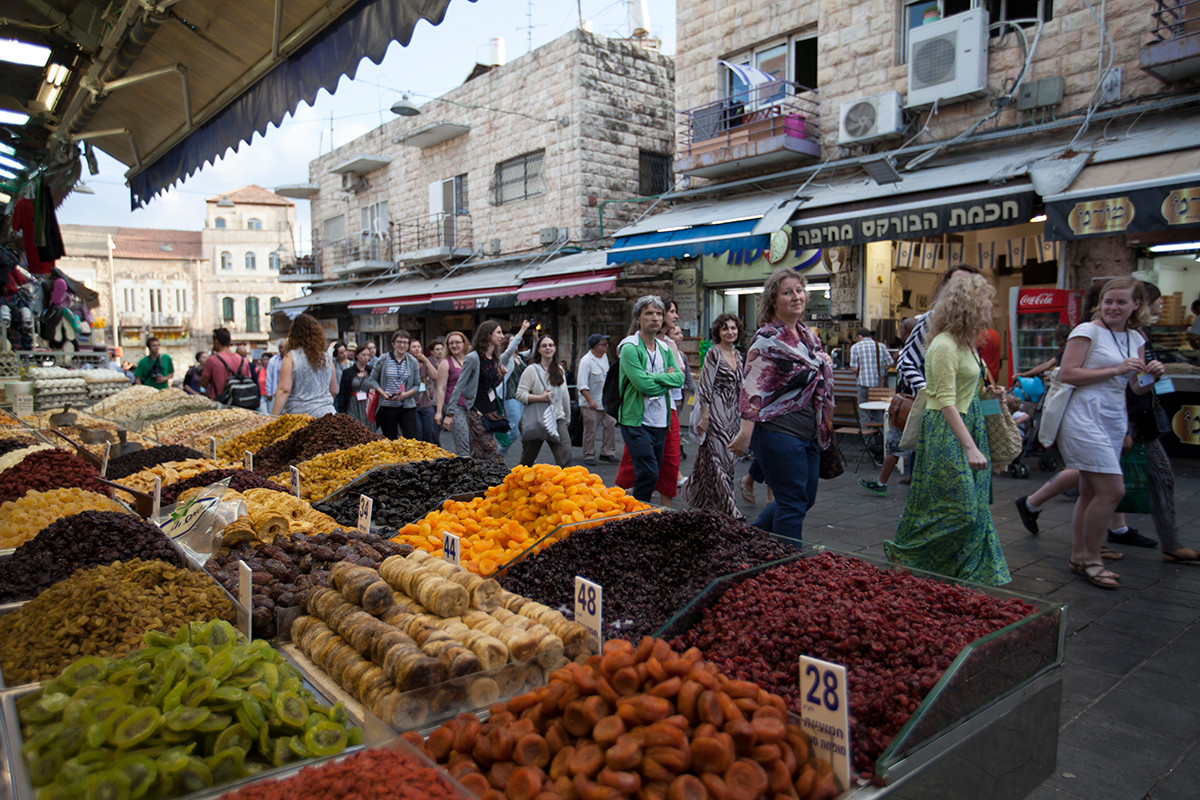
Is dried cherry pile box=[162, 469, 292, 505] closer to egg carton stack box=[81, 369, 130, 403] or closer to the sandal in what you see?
the sandal

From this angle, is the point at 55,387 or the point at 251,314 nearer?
the point at 55,387

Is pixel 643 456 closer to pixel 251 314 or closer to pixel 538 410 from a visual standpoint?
pixel 538 410

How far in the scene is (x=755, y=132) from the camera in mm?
12078

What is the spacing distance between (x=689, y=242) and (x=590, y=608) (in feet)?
33.9

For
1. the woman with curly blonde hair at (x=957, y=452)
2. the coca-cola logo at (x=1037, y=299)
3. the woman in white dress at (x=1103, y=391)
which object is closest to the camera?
the woman with curly blonde hair at (x=957, y=452)

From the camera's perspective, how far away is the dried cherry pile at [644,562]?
2.45 m

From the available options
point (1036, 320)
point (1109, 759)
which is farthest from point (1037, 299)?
point (1109, 759)

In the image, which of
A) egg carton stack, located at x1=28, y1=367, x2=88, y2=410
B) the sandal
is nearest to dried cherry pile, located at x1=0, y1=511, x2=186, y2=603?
the sandal

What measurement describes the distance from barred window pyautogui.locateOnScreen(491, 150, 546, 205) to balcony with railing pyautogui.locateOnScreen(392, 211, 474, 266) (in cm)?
144

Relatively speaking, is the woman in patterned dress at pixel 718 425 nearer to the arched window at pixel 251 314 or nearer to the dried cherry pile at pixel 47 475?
the dried cherry pile at pixel 47 475

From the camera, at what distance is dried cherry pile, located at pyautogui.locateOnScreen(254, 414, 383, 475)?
535 centimetres

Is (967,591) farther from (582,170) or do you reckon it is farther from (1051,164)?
(582,170)

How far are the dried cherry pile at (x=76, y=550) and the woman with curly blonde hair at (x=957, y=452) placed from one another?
132 inches

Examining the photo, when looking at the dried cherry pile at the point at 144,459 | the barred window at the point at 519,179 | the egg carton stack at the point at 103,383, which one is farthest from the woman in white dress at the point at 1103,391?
the barred window at the point at 519,179
